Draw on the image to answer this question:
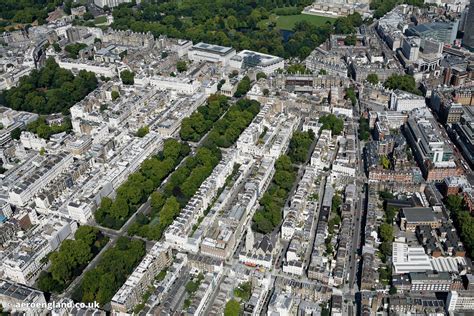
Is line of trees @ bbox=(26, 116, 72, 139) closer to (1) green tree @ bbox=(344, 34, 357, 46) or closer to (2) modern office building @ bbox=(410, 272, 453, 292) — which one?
(2) modern office building @ bbox=(410, 272, 453, 292)

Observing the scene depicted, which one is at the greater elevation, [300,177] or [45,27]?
[45,27]

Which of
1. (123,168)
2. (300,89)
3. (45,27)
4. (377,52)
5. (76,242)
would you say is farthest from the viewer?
(45,27)

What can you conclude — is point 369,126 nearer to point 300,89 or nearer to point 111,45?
point 300,89

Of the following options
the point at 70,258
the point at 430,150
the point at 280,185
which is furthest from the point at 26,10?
the point at 430,150

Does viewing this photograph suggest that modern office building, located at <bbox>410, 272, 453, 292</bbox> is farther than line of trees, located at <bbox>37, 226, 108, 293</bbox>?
No

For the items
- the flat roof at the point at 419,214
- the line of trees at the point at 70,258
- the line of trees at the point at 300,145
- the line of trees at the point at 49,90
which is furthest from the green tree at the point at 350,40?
the line of trees at the point at 70,258

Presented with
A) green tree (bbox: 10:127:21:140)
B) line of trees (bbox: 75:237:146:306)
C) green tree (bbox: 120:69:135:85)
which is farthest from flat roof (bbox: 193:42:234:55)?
line of trees (bbox: 75:237:146:306)

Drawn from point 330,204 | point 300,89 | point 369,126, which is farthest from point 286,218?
point 300,89
